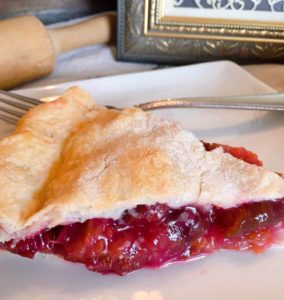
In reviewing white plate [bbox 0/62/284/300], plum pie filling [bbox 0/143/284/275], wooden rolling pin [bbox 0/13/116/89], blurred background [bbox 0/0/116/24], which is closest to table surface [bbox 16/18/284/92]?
wooden rolling pin [bbox 0/13/116/89]

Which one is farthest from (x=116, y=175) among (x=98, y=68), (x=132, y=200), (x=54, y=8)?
(x=54, y=8)

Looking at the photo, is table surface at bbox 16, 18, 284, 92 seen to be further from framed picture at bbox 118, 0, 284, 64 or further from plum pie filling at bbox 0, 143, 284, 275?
plum pie filling at bbox 0, 143, 284, 275

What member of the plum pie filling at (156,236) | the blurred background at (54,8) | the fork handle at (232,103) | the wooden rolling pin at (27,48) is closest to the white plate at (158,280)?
the plum pie filling at (156,236)

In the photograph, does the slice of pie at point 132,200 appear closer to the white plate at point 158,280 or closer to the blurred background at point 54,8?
the white plate at point 158,280

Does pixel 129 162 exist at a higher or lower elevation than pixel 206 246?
higher

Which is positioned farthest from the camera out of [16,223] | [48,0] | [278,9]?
[48,0]

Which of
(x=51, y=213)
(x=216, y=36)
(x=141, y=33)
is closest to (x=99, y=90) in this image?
(x=141, y=33)

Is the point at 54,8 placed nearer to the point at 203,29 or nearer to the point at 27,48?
the point at 27,48

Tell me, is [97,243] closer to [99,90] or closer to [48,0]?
[99,90]
